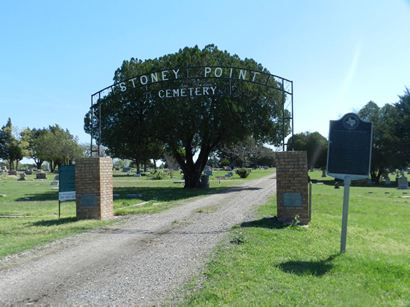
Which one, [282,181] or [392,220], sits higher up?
[282,181]

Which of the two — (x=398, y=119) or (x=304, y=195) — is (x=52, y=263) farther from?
(x=398, y=119)

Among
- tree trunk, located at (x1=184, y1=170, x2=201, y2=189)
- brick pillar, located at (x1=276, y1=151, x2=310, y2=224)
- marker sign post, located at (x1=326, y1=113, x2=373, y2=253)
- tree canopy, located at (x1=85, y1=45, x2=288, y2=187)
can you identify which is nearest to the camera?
marker sign post, located at (x1=326, y1=113, x2=373, y2=253)

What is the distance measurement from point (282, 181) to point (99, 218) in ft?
17.9

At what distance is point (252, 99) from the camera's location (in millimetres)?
31594

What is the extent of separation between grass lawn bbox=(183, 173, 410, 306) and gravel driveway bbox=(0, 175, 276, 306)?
48 cm

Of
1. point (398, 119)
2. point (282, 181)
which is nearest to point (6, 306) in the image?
point (282, 181)

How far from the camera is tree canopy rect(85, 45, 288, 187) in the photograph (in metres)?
29.8

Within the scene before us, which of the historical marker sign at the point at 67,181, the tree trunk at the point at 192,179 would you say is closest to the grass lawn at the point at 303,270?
the historical marker sign at the point at 67,181

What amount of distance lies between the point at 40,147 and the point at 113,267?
86.0 meters

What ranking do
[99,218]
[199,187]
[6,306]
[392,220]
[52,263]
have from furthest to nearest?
1. [199,187]
2. [392,220]
3. [99,218]
4. [52,263]
5. [6,306]

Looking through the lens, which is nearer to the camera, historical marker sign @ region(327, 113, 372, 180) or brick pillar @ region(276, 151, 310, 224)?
historical marker sign @ region(327, 113, 372, 180)

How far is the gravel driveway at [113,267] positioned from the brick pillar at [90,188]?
2042 mm

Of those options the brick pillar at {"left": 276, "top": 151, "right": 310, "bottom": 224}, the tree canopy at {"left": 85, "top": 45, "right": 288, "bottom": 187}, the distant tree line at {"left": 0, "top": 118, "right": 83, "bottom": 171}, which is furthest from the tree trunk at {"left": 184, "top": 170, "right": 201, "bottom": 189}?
the distant tree line at {"left": 0, "top": 118, "right": 83, "bottom": 171}

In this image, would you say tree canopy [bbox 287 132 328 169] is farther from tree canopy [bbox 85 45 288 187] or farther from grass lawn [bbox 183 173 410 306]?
grass lawn [bbox 183 173 410 306]
